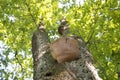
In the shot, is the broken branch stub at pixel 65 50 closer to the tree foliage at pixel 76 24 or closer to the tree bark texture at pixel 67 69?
the tree bark texture at pixel 67 69

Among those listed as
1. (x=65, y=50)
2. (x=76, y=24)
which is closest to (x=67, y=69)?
(x=65, y=50)

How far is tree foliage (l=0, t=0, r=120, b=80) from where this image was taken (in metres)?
7.19

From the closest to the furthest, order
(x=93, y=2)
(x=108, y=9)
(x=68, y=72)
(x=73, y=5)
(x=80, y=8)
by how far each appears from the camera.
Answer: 1. (x=68, y=72)
2. (x=108, y=9)
3. (x=93, y=2)
4. (x=80, y=8)
5. (x=73, y=5)

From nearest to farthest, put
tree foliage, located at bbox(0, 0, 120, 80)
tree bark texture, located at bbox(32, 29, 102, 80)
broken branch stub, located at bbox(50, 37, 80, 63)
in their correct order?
tree bark texture, located at bbox(32, 29, 102, 80) → broken branch stub, located at bbox(50, 37, 80, 63) → tree foliage, located at bbox(0, 0, 120, 80)

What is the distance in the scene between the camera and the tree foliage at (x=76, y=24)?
23.6ft

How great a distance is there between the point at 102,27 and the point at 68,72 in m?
4.88

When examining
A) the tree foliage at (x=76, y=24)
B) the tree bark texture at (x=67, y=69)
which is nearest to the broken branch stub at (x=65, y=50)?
the tree bark texture at (x=67, y=69)

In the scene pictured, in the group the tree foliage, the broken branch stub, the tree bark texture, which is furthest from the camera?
the tree foliage

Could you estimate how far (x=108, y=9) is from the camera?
22.3 ft

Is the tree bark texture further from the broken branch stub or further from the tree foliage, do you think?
the tree foliage

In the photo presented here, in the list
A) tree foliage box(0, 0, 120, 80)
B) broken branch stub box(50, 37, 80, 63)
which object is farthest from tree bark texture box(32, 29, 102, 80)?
tree foliage box(0, 0, 120, 80)

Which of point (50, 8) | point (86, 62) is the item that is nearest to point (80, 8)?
point (50, 8)

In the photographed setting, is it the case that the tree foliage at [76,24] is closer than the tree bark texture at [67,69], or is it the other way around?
the tree bark texture at [67,69]

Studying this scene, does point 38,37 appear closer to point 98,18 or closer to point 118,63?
point 98,18
